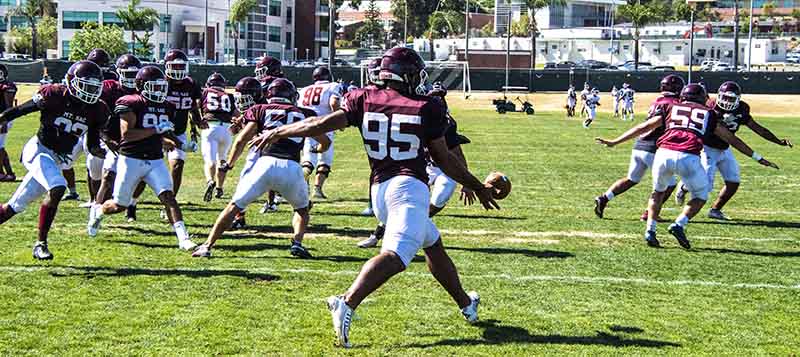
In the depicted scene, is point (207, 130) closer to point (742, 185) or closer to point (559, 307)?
point (559, 307)

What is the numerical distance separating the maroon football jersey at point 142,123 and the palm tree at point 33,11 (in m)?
95.7

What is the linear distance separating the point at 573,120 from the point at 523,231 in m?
32.5

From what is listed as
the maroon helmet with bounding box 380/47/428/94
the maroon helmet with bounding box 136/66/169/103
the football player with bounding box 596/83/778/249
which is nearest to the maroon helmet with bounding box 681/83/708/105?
the football player with bounding box 596/83/778/249

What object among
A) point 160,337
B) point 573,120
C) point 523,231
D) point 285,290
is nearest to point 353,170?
point 523,231

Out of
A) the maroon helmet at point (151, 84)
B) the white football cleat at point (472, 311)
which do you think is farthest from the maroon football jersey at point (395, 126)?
the maroon helmet at point (151, 84)

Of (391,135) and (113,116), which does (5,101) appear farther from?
(391,135)

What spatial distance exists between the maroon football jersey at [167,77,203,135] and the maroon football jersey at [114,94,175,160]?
197 centimetres

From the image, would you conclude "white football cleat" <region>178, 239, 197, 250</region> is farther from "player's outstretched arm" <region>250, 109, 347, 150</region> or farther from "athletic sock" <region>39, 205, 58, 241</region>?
"player's outstretched arm" <region>250, 109, 347, 150</region>

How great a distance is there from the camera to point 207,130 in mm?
13375

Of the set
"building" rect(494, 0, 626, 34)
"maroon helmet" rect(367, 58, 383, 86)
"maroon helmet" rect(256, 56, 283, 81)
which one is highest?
"building" rect(494, 0, 626, 34)

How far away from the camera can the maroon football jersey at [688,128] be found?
34.5 feet

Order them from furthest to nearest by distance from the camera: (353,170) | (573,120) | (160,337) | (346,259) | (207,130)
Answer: (573,120) → (353,170) → (207,130) → (346,259) → (160,337)

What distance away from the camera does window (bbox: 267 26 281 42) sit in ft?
362

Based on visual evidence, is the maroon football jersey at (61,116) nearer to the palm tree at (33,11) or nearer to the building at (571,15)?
the palm tree at (33,11)
